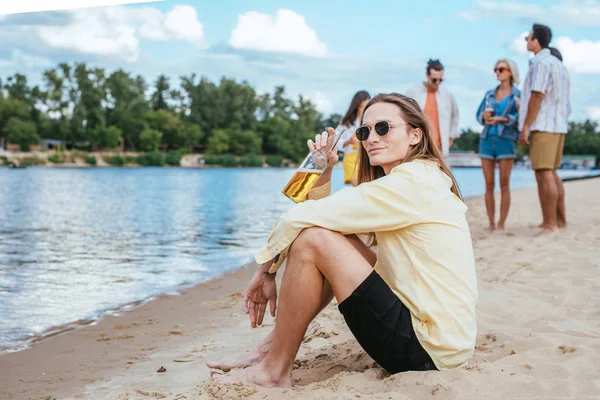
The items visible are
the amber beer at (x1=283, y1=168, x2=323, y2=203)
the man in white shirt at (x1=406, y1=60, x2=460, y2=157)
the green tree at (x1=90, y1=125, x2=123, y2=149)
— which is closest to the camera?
the amber beer at (x1=283, y1=168, x2=323, y2=203)

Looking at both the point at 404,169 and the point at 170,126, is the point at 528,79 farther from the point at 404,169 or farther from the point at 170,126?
the point at 170,126

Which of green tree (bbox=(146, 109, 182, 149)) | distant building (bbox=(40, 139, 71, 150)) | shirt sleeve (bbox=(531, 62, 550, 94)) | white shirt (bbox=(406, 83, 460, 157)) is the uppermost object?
shirt sleeve (bbox=(531, 62, 550, 94))

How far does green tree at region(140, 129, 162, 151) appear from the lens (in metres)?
75.8

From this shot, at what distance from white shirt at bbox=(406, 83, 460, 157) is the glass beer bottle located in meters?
3.98

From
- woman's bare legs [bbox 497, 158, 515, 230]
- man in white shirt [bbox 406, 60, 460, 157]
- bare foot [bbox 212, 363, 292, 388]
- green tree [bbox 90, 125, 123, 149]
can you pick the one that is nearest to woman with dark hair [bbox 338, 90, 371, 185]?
man in white shirt [bbox 406, 60, 460, 157]

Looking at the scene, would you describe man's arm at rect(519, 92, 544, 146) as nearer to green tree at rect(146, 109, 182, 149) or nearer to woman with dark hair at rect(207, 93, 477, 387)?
woman with dark hair at rect(207, 93, 477, 387)

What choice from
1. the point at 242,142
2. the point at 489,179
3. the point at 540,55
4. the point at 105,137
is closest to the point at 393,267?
the point at 540,55

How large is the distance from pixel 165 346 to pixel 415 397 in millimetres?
1979

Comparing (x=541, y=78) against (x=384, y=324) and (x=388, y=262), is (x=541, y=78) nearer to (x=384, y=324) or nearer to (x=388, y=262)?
(x=388, y=262)

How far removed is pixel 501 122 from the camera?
6.50 metres

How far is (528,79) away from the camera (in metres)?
6.09

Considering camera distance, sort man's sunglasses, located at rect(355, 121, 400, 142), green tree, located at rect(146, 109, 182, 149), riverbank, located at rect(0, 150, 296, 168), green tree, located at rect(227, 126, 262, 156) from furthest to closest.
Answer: green tree, located at rect(227, 126, 262, 156) < green tree, located at rect(146, 109, 182, 149) < riverbank, located at rect(0, 150, 296, 168) < man's sunglasses, located at rect(355, 121, 400, 142)

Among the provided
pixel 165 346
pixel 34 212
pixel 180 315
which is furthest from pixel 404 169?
pixel 34 212

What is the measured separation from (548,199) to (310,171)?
417 centimetres
